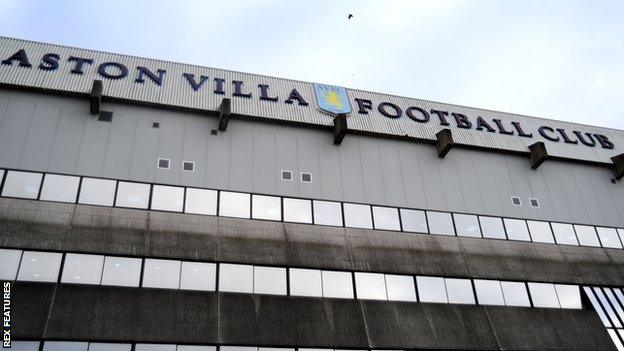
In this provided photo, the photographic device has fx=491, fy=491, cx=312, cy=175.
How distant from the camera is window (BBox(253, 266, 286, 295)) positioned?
2461cm

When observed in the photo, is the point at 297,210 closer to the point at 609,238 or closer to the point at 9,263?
the point at 9,263

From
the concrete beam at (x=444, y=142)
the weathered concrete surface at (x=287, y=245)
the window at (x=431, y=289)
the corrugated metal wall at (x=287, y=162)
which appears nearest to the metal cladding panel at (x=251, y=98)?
the concrete beam at (x=444, y=142)

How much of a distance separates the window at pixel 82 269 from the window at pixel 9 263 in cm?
196

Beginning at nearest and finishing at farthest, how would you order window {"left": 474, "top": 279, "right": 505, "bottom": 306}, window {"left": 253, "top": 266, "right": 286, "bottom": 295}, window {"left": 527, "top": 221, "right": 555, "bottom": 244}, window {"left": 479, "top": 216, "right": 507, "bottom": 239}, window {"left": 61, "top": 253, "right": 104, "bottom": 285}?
window {"left": 61, "top": 253, "right": 104, "bottom": 285}
window {"left": 253, "top": 266, "right": 286, "bottom": 295}
window {"left": 474, "top": 279, "right": 505, "bottom": 306}
window {"left": 479, "top": 216, "right": 507, "bottom": 239}
window {"left": 527, "top": 221, "right": 555, "bottom": 244}

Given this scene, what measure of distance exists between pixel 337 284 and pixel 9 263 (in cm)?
1544

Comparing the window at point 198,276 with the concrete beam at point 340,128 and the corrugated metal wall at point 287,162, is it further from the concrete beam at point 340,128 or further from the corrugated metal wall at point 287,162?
the concrete beam at point 340,128

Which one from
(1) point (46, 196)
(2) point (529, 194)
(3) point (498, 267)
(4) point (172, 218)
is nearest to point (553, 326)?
(3) point (498, 267)

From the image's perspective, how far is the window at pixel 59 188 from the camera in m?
24.5

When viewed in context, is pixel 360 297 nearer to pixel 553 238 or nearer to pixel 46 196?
pixel 553 238

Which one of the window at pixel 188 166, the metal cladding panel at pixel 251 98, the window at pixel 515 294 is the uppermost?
the metal cladding panel at pixel 251 98

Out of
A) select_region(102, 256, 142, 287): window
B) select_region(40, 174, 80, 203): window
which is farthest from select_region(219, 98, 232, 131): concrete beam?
select_region(102, 256, 142, 287): window

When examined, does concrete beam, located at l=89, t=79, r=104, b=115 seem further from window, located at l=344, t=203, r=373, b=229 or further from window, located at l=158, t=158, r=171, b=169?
window, located at l=344, t=203, r=373, b=229

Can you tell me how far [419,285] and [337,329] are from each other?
570 cm

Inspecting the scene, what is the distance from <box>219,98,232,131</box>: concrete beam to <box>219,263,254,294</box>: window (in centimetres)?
867
